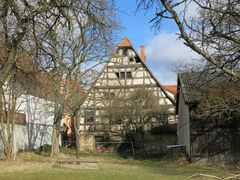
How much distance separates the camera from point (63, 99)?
1232 inches

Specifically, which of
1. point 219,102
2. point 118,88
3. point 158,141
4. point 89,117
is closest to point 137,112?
point 158,141

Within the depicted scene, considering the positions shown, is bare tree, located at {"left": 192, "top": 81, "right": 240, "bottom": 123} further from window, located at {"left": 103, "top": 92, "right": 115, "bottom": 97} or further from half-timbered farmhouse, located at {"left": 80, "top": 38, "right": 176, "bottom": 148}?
window, located at {"left": 103, "top": 92, "right": 115, "bottom": 97}

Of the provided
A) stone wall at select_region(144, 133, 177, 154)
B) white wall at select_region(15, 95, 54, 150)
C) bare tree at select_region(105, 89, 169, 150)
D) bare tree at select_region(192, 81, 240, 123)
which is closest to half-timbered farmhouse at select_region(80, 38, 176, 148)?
bare tree at select_region(105, 89, 169, 150)

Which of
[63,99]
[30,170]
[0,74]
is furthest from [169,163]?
[0,74]

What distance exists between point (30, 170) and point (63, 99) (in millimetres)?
12529

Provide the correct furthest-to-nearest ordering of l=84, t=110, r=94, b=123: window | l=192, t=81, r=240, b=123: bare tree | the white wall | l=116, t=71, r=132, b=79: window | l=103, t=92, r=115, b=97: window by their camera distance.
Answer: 1. l=116, t=71, r=132, b=79: window
2. l=84, t=110, r=94, b=123: window
3. l=103, t=92, r=115, b=97: window
4. the white wall
5. l=192, t=81, r=240, b=123: bare tree

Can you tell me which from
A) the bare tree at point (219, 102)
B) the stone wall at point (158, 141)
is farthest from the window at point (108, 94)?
the bare tree at point (219, 102)

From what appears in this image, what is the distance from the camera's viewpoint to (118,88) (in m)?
45.3

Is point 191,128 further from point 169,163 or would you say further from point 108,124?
point 108,124

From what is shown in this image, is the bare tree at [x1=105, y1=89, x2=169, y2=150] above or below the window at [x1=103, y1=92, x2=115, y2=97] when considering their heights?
below

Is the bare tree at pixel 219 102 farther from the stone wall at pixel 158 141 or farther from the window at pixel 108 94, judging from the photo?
the window at pixel 108 94

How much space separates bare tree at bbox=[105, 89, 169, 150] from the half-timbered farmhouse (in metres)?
0.77

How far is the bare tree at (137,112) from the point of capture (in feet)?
135

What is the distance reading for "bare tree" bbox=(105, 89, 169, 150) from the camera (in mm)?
41125
